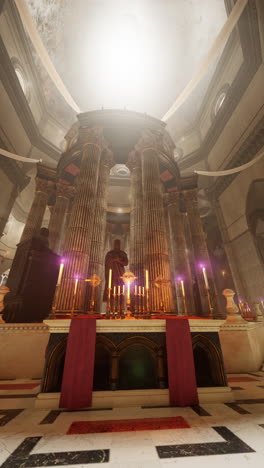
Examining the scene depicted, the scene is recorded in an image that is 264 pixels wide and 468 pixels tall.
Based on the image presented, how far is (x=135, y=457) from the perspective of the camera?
1.89 m

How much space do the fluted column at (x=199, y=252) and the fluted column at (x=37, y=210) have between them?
10089 millimetres

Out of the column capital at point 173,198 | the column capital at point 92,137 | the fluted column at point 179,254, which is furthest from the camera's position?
the column capital at point 173,198

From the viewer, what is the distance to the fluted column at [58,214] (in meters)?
11.6

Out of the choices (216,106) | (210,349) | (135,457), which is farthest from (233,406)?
(216,106)

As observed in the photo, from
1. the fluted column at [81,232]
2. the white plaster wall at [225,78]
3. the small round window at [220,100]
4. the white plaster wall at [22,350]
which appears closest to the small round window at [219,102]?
the small round window at [220,100]

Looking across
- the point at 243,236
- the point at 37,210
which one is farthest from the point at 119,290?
the point at 243,236

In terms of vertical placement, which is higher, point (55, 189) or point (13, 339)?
point (55, 189)

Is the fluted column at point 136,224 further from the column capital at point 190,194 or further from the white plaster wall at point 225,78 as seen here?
the white plaster wall at point 225,78

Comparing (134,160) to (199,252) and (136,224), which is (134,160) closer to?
(136,224)

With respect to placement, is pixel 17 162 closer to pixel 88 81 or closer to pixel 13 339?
pixel 88 81

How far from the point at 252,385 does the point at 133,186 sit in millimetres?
9262

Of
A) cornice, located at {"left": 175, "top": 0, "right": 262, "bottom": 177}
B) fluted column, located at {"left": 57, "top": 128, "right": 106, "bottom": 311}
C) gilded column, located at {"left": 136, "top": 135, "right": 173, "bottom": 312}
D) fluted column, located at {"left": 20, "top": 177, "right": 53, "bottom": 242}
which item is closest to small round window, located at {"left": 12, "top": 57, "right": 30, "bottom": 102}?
fluted column, located at {"left": 20, "top": 177, "right": 53, "bottom": 242}

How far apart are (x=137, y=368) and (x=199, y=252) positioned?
366 inches

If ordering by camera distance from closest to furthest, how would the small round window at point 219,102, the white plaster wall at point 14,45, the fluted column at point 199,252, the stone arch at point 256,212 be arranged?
1. the fluted column at point 199,252
2. the stone arch at point 256,212
3. the white plaster wall at point 14,45
4. the small round window at point 219,102
